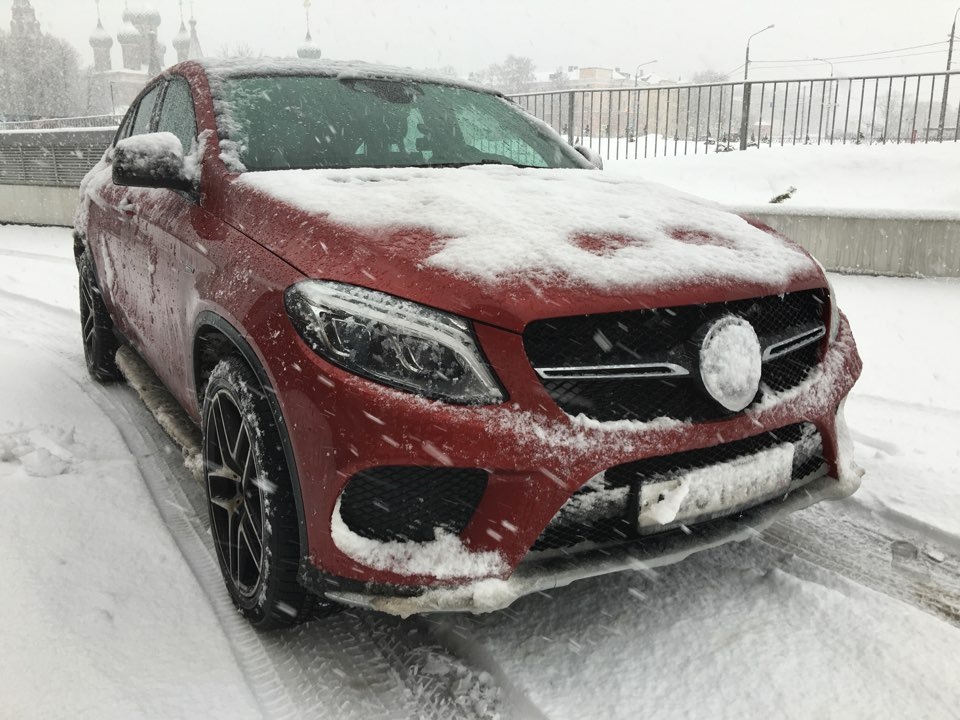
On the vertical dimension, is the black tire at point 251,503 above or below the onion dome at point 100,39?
below

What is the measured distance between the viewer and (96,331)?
15.3ft

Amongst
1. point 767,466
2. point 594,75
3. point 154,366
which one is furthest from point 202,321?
point 594,75

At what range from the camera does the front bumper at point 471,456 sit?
1791 millimetres

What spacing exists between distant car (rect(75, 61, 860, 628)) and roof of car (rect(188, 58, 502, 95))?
0.65 m

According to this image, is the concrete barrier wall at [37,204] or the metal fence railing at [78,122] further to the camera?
the metal fence railing at [78,122]

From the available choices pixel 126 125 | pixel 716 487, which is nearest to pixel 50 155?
pixel 126 125

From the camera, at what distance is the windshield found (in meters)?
2.86

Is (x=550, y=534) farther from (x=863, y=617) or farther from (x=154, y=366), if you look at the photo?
(x=154, y=366)

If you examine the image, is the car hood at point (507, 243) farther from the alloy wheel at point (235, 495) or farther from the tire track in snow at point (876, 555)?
the tire track in snow at point (876, 555)

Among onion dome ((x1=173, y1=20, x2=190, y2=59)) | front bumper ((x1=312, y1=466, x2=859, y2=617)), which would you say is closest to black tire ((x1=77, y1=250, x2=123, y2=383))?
front bumper ((x1=312, y1=466, x2=859, y2=617))

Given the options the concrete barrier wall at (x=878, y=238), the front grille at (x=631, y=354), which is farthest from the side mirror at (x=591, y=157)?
the concrete barrier wall at (x=878, y=238)

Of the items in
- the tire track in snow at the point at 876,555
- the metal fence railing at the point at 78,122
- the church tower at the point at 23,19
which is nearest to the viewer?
the tire track in snow at the point at 876,555

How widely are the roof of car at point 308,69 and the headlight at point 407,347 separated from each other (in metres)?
1.74

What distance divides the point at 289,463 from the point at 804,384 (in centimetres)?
140
